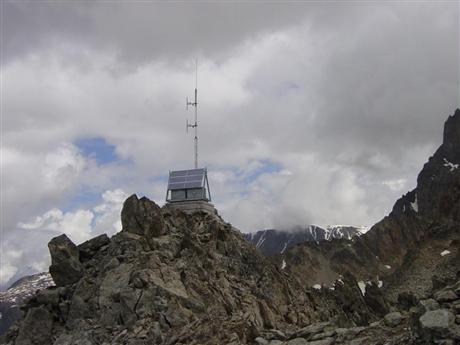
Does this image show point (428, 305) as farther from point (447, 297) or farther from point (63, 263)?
point (63, 263)

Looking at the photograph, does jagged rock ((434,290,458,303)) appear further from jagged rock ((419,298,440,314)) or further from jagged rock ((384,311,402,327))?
jagged rock ((384,311,402,327))

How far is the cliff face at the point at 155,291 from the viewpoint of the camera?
1501 inches

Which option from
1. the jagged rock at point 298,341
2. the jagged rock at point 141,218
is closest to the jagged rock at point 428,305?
the jagged rock at point 298,341

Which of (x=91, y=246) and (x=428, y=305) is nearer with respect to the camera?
(x=428, y=305)

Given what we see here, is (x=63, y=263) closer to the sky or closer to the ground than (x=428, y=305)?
closer to the sky

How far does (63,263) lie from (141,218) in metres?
8.02

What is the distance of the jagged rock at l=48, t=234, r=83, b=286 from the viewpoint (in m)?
47.9

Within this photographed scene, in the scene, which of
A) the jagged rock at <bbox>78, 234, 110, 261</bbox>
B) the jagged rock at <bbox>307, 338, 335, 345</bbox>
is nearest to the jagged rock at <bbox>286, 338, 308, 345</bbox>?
the jagged rock at <bbox>307, 338, 335, 345</bbox>

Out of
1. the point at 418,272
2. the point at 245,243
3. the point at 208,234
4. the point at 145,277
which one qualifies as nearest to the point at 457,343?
the point at 145,277

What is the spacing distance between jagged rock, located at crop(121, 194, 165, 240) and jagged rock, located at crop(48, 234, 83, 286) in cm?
524

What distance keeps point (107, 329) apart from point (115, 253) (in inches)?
366

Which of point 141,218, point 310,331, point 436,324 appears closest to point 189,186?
point 141,218

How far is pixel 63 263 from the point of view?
48062 millimetres

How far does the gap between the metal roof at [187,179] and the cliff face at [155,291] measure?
19.7 feet
